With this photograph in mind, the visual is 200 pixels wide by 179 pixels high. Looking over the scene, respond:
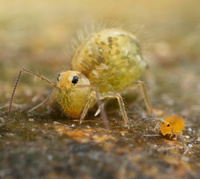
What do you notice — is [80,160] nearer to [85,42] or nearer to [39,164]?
[39,164]

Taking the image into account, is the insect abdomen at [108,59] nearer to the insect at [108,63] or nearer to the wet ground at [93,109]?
the insect at [108,63]

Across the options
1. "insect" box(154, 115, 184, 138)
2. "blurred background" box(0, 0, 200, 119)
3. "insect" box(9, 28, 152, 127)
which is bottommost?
"insect" box(154, 115, 184, 138)

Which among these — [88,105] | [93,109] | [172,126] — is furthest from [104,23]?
[172,126]

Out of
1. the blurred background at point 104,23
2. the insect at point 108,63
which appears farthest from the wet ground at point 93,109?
the insect at point 108,63

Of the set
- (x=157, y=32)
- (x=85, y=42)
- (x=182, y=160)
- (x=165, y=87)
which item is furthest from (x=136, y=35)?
(x=157, y=32)

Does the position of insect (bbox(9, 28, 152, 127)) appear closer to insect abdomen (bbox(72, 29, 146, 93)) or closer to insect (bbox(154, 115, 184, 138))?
insect abdomen (bbox(72, 29, 146, 93))

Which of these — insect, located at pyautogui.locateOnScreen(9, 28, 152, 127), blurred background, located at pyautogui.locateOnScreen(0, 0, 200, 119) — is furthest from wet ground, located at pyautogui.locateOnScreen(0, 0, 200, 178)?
insect, located at pyautogui.locateOnScreen(9, 28, 152, 127)
